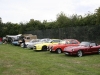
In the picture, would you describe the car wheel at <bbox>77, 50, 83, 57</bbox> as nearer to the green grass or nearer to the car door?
the car door

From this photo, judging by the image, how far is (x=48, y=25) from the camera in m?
44.8

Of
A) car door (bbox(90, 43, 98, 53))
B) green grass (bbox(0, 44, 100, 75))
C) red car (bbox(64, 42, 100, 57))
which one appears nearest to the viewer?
green grass (bbox(0, 44, 100, 75))

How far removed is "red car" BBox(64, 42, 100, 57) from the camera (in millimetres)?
17312

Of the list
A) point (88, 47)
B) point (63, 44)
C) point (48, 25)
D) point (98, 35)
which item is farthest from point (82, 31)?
point (48, 25)

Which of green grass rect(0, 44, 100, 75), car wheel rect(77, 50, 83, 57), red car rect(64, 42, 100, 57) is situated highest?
red car rect(64, 42, 100, 57)

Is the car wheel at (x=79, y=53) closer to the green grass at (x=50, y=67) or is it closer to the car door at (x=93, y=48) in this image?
the car door at (x=93, y=48)

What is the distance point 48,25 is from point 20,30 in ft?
23.7

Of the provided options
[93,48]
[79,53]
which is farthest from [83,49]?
[93,48]

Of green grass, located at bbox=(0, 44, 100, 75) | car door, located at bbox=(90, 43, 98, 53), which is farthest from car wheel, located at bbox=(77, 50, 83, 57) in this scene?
green grass, located at bbox=(0, 44, 100, 75)

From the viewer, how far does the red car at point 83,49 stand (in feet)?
56.8

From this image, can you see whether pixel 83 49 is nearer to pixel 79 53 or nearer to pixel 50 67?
pixel 79 53

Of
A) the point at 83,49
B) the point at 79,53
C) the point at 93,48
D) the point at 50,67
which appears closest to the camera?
the point at 50,67

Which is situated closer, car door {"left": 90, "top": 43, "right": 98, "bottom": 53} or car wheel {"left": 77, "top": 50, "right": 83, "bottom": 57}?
car wheel {"left": 77, "top": 50, "right": 83, "bottom": 57}

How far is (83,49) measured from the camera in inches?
695
